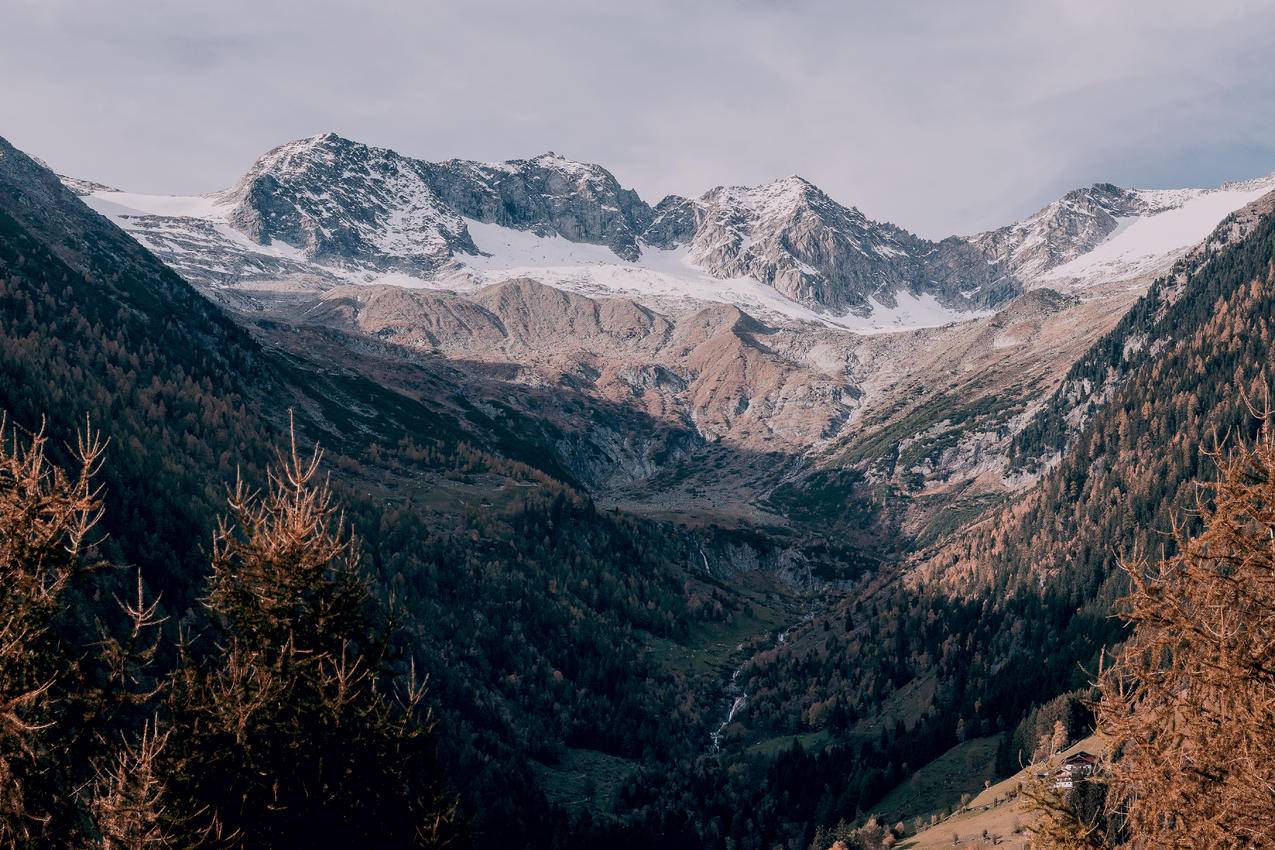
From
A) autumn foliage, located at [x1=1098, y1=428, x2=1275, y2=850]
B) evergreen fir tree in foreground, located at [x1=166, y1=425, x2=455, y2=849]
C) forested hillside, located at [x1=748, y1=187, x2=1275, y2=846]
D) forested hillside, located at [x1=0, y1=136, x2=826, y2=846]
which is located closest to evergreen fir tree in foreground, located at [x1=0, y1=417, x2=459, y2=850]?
evergreen fir tree in foreground, located at [x1=166, y1=425, x2=455, y2=849]

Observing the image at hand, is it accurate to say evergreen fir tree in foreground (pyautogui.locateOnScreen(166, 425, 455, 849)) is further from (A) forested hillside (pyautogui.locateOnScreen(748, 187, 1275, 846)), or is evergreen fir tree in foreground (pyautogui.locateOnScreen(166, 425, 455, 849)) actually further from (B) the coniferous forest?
(A) forested hillside (pyautogui.locateOnScreen(748, 187, 1275, 846))

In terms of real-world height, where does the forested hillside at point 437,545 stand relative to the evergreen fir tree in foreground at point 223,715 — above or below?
below

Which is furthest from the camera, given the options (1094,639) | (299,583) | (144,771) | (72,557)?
(1094,639)

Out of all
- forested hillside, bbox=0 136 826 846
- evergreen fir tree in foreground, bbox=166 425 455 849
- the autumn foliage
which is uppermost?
the autumn foliage

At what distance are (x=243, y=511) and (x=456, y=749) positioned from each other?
88838mm

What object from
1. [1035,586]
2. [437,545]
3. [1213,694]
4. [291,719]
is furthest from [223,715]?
[1035,586]

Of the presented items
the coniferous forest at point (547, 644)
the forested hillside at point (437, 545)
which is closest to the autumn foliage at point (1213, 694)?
the coniferous forest at point (547, 644)

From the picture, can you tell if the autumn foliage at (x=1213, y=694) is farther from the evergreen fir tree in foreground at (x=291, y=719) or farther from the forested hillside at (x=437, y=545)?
the forested hillside at (x=437, y=545)

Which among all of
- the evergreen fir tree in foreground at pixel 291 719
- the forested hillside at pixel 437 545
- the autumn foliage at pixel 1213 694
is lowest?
the forested hillside at pixel 437 545

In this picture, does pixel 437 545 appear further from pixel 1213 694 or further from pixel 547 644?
pixel 1213 694

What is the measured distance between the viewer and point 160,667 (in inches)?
3002

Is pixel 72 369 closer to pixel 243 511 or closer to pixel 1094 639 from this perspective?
pixel 243 511

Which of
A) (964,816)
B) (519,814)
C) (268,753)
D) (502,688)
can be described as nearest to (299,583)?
(268,753)

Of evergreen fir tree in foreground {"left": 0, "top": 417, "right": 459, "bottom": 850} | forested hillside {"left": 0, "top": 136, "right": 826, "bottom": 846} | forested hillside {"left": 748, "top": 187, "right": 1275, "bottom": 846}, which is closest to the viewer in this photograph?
evergreen fir tree in foreground {"left": 0, "top": 417, "right": 459, "bottom": 850}
